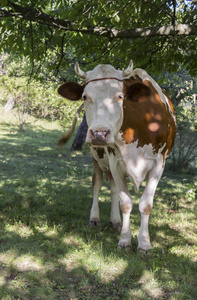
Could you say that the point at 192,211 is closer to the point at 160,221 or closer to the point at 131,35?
the point at 160,221

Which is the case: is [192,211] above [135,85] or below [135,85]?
below

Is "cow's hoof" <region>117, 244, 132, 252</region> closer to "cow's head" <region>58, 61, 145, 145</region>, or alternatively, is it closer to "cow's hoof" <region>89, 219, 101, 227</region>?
"cow's hoof" <region>89, 219, 101, 227</region>

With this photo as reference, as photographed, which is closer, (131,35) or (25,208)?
(131,35)

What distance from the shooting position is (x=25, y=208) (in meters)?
5.70

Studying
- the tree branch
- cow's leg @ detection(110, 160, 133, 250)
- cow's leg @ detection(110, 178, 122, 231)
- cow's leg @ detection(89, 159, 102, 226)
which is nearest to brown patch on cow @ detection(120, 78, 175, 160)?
cow's leg @ detection(110, 160, 133, 250)

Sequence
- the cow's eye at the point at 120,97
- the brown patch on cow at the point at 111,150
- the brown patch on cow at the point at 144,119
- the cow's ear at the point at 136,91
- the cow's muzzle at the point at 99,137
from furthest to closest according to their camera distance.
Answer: the brown patch on cow at the point at 111,150
the brown patch on cow at the point at 144,119
the cow's ear at the point at 136,91
the cow's eye at the point at 120,97
the cow's muzzle at the point at 99,137

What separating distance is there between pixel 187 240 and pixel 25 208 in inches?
112

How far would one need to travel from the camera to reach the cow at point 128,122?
12.0 ft

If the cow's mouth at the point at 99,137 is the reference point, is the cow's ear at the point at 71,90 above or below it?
above

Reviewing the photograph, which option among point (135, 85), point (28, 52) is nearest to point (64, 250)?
point (135, 85)

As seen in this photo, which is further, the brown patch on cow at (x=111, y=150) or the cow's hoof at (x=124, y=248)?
the brown patch on cow at (x=111, y=150)

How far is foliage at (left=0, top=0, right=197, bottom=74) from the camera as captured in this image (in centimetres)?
478

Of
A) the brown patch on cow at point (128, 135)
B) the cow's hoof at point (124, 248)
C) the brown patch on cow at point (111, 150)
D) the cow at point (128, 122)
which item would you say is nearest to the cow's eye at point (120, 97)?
the cow at point (128, 122)

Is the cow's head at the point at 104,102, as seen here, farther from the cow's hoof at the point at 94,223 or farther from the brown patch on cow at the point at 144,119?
the cow's hoof at the point at 94,223
